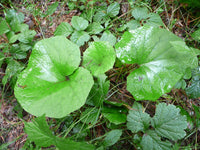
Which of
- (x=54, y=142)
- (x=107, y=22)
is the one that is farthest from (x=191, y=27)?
(x=54, y=142)

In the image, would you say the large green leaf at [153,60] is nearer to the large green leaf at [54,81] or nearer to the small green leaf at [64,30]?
the large green leaf at [54,81]

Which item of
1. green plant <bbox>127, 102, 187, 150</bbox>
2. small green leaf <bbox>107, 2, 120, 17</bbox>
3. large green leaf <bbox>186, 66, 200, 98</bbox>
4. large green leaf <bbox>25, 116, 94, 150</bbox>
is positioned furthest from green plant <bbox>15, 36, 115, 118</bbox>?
large green leaf <bbox>186, 66, 200, 98</bbox>

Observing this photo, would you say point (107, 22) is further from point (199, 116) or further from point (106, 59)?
point (199, 116)

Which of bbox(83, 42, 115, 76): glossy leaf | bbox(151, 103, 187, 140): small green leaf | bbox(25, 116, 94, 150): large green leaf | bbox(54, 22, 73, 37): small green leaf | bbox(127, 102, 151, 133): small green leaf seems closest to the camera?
bbox(25, 116, 94, 150): large green leaf

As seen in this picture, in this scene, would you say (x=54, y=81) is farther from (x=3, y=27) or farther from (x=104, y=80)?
(x=3, y=27)

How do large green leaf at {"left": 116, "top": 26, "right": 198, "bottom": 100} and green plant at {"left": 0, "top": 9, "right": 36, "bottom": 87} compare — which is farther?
green plant at {"left": 0, "top": 9, "right": 36, "bottom": 87}

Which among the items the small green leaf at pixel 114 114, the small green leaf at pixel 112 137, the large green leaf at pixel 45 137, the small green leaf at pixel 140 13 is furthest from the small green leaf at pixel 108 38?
the large green leaf at pixel 45 137

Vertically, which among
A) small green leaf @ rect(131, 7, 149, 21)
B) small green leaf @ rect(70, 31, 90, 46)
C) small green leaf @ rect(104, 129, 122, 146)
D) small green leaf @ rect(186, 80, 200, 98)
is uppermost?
small green leaf @ rect(131, 7, 149, 21)

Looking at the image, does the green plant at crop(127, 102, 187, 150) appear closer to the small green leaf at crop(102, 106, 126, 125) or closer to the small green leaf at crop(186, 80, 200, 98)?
the small green leaf at crop(102, 106, 126, 125)
